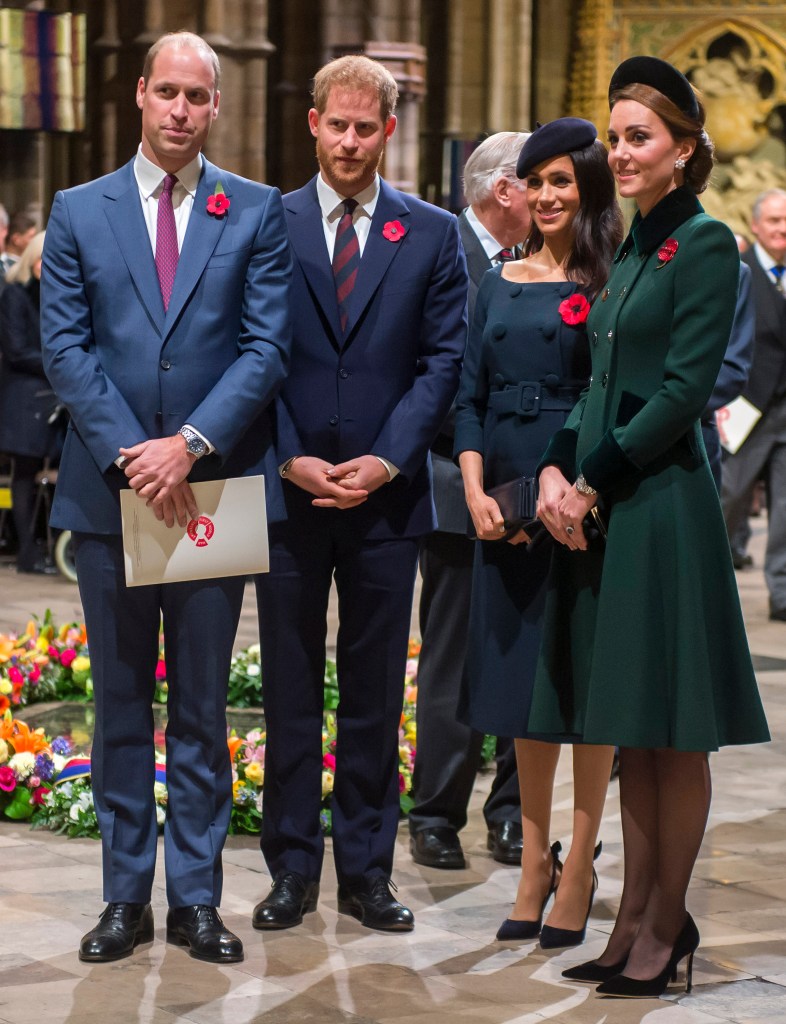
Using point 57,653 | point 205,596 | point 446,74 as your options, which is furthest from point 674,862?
point 446,74

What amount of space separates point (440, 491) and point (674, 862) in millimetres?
1541

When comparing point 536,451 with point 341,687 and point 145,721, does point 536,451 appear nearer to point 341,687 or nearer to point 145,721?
point 341,687

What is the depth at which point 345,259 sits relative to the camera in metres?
4.58

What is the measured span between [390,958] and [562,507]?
112 cm

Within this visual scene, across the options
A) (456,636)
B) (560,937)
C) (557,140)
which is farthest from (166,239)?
(560,937)

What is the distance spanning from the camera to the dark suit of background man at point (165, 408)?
165 inches

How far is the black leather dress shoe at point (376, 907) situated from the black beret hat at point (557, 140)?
1.80 meters

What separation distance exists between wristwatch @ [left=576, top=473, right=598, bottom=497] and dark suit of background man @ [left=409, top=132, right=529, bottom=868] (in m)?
1.04

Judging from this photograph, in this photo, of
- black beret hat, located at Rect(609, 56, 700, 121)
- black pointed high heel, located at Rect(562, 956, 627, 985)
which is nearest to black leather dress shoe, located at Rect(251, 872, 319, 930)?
black pointed high heel, located at Rect(562, 956, 627, 985)

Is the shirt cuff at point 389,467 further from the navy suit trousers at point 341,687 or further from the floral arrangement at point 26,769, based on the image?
the floral arrangement at point 26,769

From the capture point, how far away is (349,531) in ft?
14.9

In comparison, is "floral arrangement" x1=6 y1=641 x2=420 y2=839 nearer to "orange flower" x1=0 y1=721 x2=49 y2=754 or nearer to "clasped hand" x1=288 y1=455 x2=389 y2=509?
"orange flower" x1=0 y1=721 x2=49 y2=754

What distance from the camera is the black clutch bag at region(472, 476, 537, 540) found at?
442cm

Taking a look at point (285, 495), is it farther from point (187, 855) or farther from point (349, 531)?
point (187, 855)
